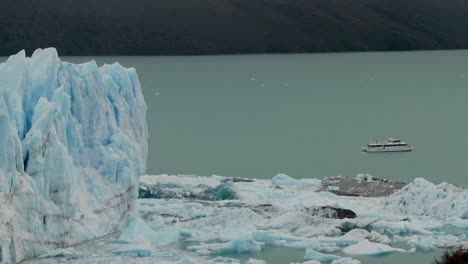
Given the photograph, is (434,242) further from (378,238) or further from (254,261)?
(254,261)

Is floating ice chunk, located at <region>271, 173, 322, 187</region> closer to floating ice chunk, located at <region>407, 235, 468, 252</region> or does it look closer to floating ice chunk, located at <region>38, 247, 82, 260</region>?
floating ice chunk, located at <region>407, 235, 468, 252</region>

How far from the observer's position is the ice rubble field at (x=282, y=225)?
44.6 ft

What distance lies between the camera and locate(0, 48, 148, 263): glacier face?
41.5 feet

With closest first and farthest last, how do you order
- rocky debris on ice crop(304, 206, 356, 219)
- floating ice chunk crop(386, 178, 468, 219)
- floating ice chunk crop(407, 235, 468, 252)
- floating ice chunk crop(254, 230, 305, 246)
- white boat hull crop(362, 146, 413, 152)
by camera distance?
floating ice chunk crop(407, 235, 468, 252) → floating ice chunk crop(254, 230, 305, 246) → rocky debris on ice crop(304, 206, 356, 219) → floating ice chunk crop(386, 178, 468, 219) → white boat hull crop(362, 146, 413, 152)

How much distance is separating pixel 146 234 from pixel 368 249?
2.90 meters

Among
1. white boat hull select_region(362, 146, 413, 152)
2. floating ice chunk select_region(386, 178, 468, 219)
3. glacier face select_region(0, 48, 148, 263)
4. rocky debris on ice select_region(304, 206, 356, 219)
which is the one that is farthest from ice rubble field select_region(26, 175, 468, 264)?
white boat hull select_region(362, 146, 413, 152)

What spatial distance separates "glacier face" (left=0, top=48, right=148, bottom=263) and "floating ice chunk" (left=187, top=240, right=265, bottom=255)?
4.89 ft

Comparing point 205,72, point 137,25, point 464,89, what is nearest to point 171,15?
point 137,25

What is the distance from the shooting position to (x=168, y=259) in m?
13.1

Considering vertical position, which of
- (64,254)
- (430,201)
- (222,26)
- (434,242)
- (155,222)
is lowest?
(64,254)

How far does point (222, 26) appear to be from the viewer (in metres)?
105

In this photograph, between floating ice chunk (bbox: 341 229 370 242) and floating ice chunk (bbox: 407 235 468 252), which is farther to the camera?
floating ice chunk (bbox: 341 229 370 242)

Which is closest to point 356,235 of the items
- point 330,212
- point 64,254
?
point 330,212

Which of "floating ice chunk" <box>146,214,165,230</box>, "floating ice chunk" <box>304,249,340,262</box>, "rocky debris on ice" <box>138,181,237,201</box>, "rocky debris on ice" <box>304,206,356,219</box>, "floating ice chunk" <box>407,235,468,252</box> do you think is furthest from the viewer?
"rocky debris on ice" <box>138,181,237,201</box>
